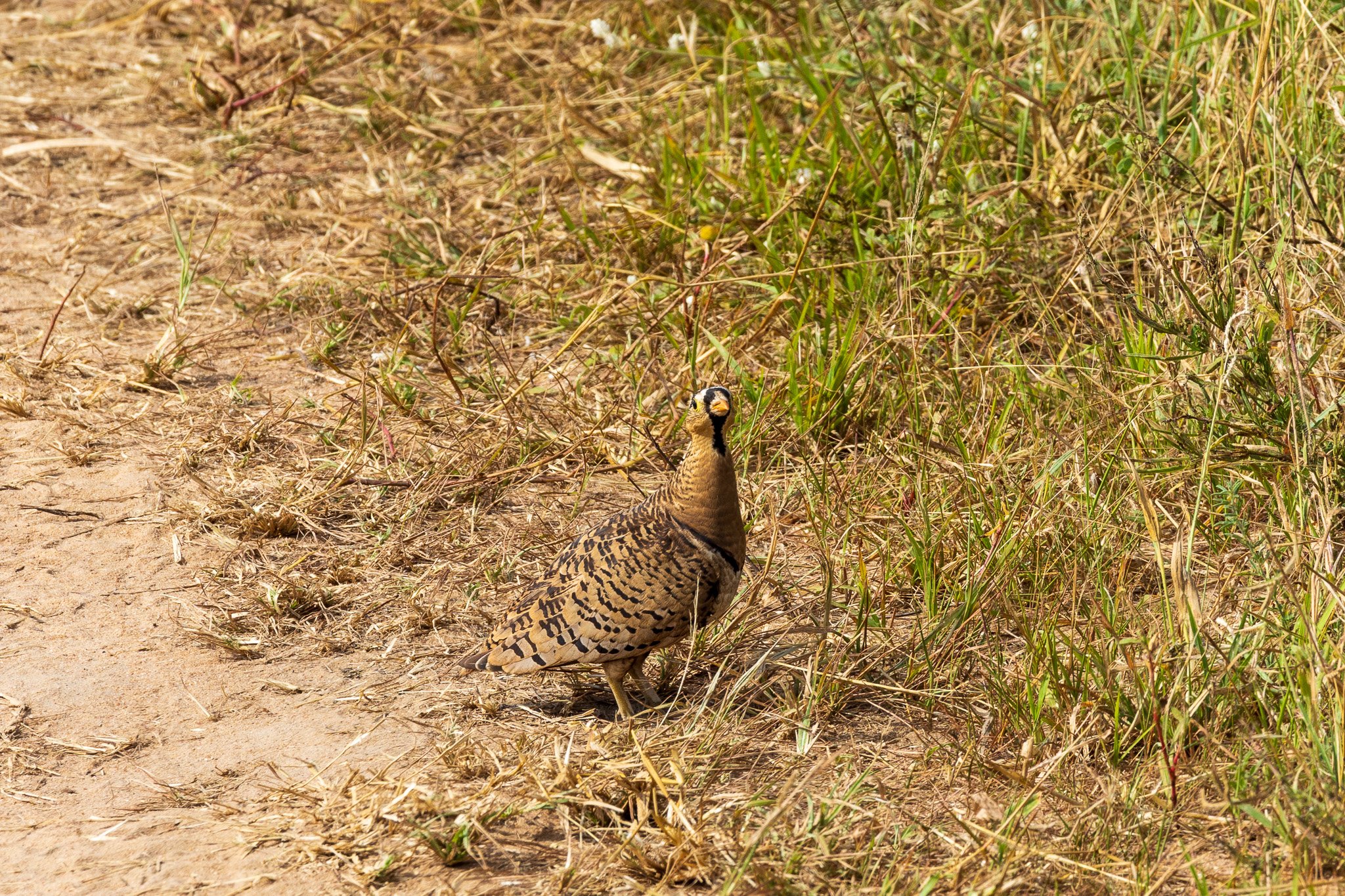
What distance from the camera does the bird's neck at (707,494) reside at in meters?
3.52

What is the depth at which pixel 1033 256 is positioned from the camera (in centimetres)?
496

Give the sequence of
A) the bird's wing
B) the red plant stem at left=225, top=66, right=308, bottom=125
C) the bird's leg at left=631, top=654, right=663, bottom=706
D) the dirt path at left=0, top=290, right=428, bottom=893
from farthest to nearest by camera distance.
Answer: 1. the red plant stem at left=225, top=66, right=308, bottom=125
2. the bird's leg at left=631, top=654, right=663, bottom=706
3. the bird's wing
4. the dirt path at left=0, top=290, right=428, bottom=893

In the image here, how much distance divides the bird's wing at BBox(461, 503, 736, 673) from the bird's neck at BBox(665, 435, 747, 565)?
0.16ft

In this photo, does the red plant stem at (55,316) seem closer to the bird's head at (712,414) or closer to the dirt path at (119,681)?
the dirt path at (119,681)

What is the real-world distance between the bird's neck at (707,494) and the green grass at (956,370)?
0.35 metres

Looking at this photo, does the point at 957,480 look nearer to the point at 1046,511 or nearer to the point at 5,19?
the point at 1046,511

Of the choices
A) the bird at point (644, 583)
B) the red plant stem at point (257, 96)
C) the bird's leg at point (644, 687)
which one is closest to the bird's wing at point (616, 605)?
the bird at point (644, 583)

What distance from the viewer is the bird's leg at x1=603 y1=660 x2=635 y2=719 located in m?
3.48

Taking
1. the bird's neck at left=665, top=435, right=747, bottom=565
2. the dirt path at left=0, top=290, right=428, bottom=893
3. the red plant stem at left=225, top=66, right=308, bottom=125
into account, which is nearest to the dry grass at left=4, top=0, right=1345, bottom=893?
the red plant stem at left=225, top=66, right=308, bottom=125

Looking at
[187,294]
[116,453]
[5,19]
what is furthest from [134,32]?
[116,453]

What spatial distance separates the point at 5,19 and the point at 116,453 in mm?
4720

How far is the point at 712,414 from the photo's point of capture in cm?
350

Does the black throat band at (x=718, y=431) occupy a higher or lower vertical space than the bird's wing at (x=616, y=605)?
higher

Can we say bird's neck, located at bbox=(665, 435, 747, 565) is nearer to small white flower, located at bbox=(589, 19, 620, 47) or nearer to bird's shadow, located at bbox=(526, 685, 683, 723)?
bird's shadow, located at bbox=(526, 685, 683, 723)
